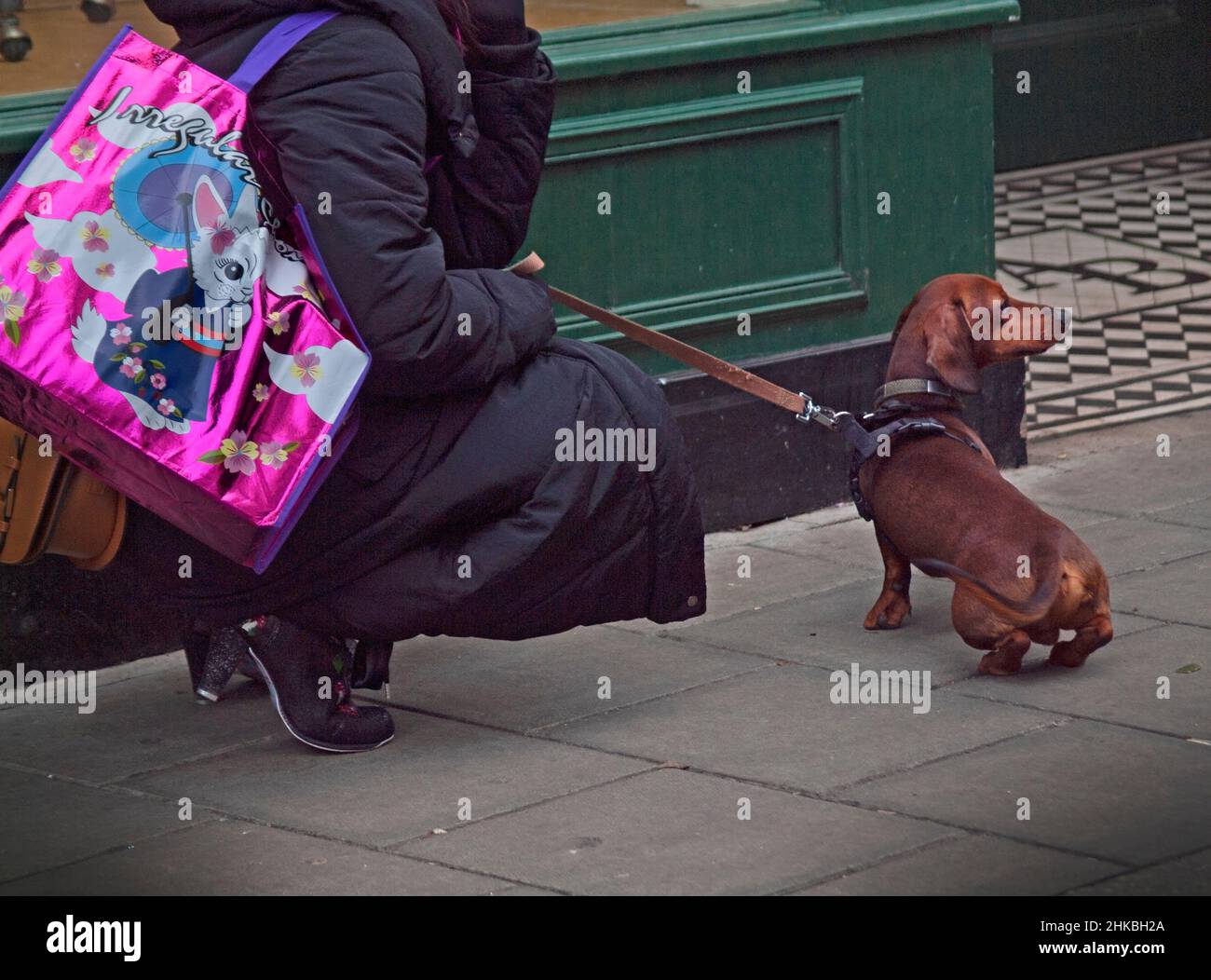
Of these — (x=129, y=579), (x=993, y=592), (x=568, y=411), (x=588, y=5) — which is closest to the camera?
(x=568, y=411)

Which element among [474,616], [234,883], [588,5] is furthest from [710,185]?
[234,883]

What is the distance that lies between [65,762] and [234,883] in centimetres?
92

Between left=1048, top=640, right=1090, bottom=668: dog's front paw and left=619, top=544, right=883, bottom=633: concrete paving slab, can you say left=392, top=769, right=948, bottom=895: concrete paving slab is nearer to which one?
left=1048, top=640, right=1090, bottom=668: dog's front paw

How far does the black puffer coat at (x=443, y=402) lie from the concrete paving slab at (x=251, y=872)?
1.87ft

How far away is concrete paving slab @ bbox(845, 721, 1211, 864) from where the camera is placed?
3.79m

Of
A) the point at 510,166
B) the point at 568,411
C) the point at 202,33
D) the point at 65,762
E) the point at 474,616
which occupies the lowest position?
the point at 65,762

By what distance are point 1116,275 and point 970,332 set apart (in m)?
4.51

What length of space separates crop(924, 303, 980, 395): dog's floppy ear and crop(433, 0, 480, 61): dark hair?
4.82 feet

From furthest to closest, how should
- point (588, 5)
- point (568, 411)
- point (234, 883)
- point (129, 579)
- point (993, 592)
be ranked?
1. point (588, 5)
2. point (129, 579)
3. point (993, 592)
4. point (568, 411)
5. point (234, 883)

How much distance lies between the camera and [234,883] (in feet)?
12.2

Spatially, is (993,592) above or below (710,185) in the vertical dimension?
below

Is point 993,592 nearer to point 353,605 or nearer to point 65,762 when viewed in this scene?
point 353,605

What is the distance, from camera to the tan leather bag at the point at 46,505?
4133mm

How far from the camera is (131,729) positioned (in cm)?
469
